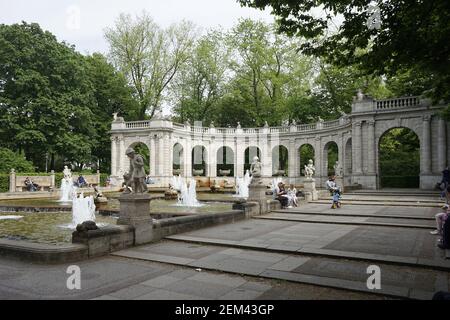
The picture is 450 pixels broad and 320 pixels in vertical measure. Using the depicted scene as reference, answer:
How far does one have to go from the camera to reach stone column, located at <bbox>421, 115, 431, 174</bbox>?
29.6 meters

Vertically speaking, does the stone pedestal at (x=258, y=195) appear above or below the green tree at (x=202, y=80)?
below

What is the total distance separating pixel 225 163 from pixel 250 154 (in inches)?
189

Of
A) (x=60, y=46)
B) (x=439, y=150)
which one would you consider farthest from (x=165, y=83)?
(x=439, y=150)

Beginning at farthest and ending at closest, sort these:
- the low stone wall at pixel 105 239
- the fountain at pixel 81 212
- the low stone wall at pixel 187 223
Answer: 1. the fountain at pixel 81 212
2. the low stone wall at pixel 187 223
3. the low stone wall at pixel 105 239

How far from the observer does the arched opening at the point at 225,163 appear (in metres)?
50.9

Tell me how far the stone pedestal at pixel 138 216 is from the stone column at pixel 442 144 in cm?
2674

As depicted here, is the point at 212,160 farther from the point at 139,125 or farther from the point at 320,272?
the point at 320,272

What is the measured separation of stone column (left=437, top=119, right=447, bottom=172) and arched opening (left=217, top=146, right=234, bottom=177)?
26.4m

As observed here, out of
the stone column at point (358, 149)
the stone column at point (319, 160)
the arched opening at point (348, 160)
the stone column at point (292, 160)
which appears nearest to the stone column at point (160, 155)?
the stone column at point (292, 160)

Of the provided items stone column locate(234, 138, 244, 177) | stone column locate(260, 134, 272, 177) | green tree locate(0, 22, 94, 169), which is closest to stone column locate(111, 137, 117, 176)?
green tree locate(0, 22, 94, 169)

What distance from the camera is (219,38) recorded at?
51156 mm

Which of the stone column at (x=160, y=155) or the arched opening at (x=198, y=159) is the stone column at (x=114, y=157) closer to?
the stone column at (x=160, y=155)

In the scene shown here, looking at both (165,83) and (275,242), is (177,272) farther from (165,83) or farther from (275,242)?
(165,83)

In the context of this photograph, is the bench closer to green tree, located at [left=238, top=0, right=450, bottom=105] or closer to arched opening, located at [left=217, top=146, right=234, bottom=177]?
arched opening, located at [left=217, top=146, right=234, bottom=177]
